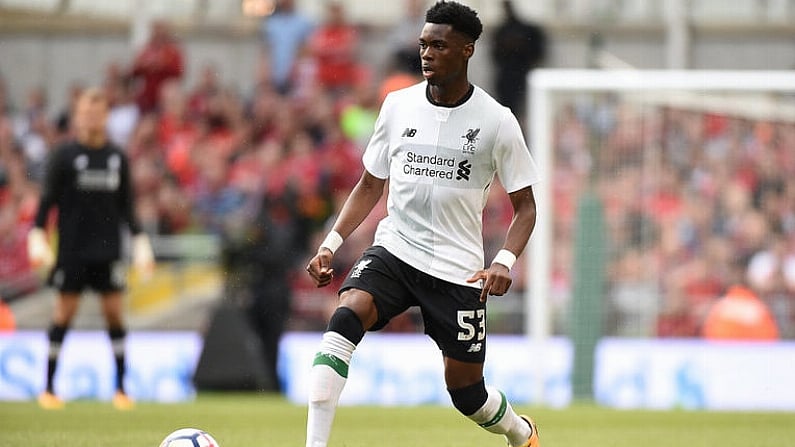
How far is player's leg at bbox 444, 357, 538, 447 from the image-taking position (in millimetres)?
7520

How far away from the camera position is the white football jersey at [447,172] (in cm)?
743

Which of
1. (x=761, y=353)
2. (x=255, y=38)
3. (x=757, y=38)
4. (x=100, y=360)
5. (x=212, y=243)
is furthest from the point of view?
(x=255, y=38)

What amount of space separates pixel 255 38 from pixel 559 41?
15.4 feet

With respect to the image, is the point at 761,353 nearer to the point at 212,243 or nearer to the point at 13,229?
the point at 212,243

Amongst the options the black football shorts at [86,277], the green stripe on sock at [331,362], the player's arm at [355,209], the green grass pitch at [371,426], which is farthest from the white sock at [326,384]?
the black football shorts at [86,277]

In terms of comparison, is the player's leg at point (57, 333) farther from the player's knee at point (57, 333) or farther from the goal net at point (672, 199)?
the goal net at point (672, 199)

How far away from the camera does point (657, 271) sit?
1675 cm

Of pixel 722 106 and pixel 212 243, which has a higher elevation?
pixel 722 106

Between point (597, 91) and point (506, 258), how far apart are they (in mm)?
9906

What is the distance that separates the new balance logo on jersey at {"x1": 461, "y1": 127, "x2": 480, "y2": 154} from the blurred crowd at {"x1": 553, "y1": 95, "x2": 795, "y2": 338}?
951 cm

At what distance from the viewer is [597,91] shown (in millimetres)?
16875

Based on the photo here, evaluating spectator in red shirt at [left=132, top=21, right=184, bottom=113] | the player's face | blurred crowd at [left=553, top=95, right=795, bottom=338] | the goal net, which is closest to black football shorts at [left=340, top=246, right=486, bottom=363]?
the player's face

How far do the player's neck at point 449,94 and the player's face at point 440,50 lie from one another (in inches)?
5.0

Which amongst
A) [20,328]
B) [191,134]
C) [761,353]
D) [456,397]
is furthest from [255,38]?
[456,397]
